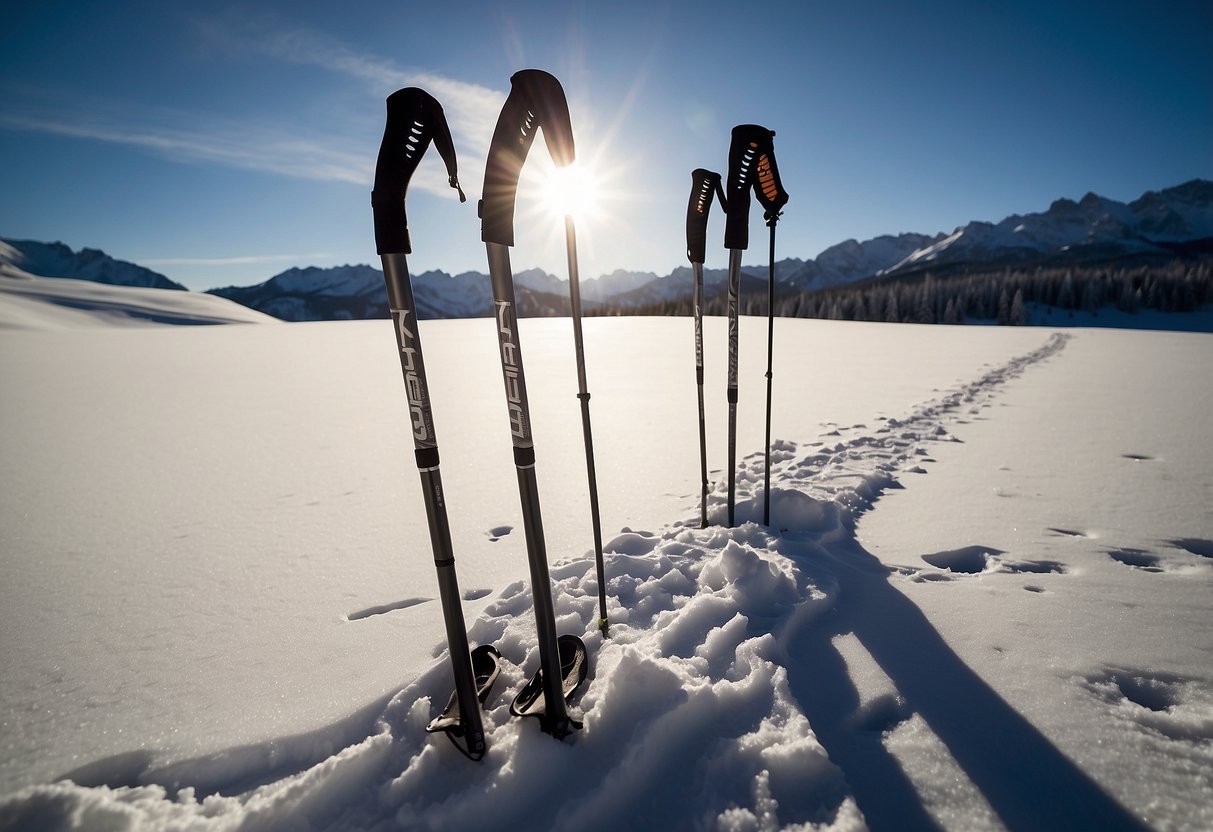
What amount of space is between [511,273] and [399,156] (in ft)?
1.86

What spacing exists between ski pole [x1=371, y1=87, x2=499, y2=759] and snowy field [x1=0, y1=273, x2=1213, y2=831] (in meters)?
0.28

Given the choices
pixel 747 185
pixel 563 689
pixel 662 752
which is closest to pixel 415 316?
pixel 563 689

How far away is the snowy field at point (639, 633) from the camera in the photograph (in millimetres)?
1897

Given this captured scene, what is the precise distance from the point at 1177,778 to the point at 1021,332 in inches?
1348

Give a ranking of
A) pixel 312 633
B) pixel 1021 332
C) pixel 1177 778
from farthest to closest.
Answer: pixel 1021 332
pixel 312 633
pixel 1177 778

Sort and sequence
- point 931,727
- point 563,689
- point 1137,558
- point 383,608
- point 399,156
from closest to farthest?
point 399,156 < point 931,727 < point 563,689 < point 383,608 < point 1137,558

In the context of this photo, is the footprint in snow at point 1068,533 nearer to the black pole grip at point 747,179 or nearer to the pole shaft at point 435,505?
the black pole grip at point 747,179

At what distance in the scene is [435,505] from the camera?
1941 mm

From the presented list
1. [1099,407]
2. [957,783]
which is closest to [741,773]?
[957,783]

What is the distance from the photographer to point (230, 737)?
85.2 inches

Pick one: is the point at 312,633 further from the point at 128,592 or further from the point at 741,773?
the point at 741,773

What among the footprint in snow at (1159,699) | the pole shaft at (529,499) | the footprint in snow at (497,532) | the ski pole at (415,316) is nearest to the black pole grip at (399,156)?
the ski pole at (415,316)

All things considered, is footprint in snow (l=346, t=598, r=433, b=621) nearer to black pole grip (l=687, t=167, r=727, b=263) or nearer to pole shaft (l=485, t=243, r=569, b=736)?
pole shaft (l=485, t=243, r=569, b=736)

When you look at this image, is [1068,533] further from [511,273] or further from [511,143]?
[511,143]
